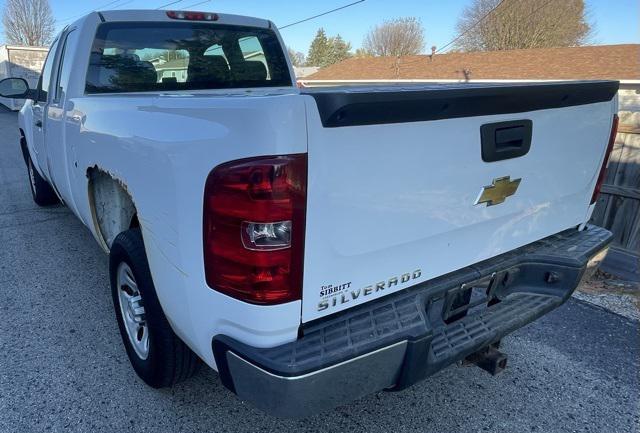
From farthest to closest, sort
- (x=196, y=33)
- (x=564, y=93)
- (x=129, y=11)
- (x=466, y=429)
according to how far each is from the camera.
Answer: (x=196, y=33) → (x=129, y=11) → (x=466, y=429) → (x=564, y=93)

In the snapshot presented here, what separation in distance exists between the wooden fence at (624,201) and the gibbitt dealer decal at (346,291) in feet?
11.6

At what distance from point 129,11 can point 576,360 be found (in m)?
4.11

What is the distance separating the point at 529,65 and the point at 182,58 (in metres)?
24.8

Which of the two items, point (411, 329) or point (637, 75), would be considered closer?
point (411, 329)

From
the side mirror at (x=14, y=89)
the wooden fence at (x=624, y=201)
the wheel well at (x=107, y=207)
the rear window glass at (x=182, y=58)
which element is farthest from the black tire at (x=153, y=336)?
the wooden fence at (x=624, y=201)

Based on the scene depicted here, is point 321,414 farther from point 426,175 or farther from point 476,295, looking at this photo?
point 426,175

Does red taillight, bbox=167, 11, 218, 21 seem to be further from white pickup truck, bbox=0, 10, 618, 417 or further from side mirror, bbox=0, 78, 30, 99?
side mirror, bbox=0, 78, 30, 99

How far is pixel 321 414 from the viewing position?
243 cm

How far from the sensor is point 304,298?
1642 mm

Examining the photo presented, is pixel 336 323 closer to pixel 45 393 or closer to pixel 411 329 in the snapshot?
pixel 411 329

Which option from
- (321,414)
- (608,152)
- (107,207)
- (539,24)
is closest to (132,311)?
(107,207)

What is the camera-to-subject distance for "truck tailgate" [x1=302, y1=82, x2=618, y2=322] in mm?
1571

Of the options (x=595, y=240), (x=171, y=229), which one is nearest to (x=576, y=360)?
(x=595, y=240)

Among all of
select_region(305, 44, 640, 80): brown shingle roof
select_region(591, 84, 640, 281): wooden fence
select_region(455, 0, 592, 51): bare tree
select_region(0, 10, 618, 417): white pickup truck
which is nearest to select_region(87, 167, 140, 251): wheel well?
select_region(0, 10, 618, 417): white pickup truck
